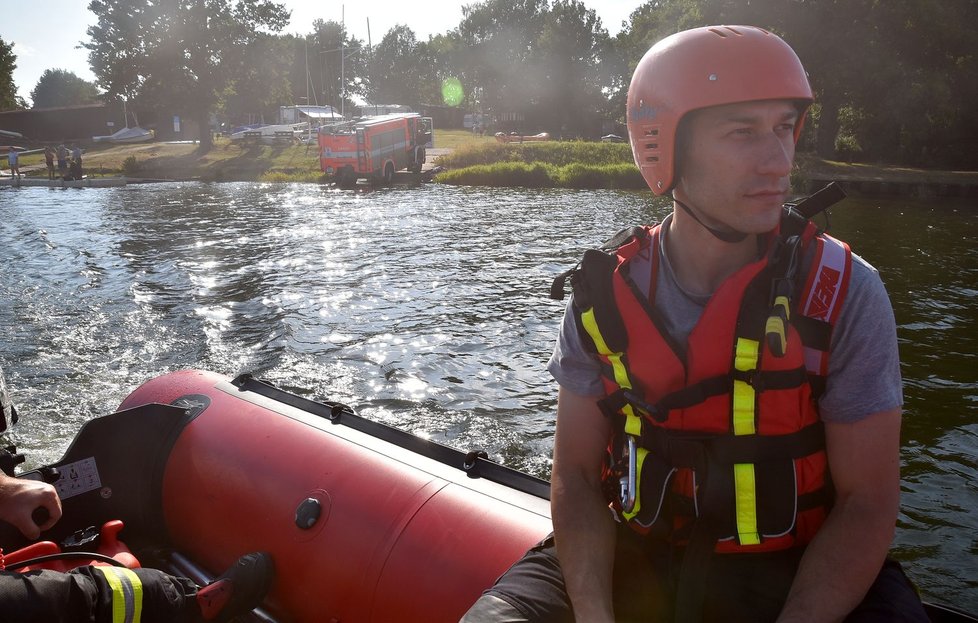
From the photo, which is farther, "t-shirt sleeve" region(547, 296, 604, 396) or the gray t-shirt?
"t-shirt sleeve" region(547, 296, 604, 396)

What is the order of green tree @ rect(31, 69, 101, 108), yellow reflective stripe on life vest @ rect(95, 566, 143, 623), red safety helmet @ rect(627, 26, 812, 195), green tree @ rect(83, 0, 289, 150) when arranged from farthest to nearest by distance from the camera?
1. green tree @ rect(31, 69, 101, 108)
2. green tree @ rect(83, 0, 289, 150)
3. yellow reflective stripe on life vest @ rect(95, 566, 143, 623)
4. red safety helmet @ rect(627, 26, 812, 195)

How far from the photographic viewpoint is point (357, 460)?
120 inches

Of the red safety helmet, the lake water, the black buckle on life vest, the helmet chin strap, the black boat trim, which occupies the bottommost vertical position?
the lake water

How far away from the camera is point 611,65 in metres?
66.9

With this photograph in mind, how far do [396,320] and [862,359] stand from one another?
7.46m

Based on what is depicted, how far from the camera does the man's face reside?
1.92 meters

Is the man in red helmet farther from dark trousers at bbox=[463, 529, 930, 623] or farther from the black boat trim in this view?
the black boat trim

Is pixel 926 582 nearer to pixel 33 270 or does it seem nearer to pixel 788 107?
pixel 788 107

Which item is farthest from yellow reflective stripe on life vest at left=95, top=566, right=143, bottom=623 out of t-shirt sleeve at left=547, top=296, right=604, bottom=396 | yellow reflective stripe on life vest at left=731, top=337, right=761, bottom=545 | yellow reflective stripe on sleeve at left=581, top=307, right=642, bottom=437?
yellow reflective stripe on life vest at left=731, top=337, right=761, bottom=545

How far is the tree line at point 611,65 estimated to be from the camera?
2870cm

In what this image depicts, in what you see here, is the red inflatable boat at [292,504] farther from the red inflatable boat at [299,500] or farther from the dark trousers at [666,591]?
the dark trousers at [666,591]

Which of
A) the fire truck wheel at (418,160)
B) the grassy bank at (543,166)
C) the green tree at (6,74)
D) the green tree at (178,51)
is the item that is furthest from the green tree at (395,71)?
the grassy bank at (543,166)

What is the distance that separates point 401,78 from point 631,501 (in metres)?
93.7

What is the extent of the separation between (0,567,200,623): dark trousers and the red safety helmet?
2.09m
